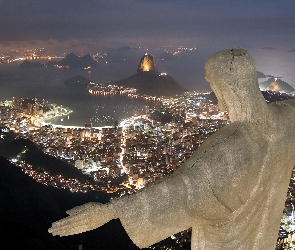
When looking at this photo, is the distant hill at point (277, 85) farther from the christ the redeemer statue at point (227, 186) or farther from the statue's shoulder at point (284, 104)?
the christ the redeemer statue at point (227, 186)

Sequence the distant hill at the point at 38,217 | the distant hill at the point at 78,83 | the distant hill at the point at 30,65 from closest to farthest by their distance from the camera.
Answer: the distant hill at the point at 38,217
the distant hill at the point at 78,83
the distant hill at the point at 30,65

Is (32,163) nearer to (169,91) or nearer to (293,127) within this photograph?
(293,127)

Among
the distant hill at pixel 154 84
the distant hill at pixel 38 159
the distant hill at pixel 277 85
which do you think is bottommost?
the distant hill at pixel 38 159

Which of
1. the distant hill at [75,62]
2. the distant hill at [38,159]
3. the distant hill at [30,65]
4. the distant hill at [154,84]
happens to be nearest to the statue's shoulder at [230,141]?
the distant hill at [38,159]

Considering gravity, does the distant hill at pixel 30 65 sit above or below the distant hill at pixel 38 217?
above

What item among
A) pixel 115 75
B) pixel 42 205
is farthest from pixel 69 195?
pixel 115 75

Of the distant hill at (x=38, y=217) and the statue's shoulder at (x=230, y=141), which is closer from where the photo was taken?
the statue's shoulder at (x=230, y=141)
